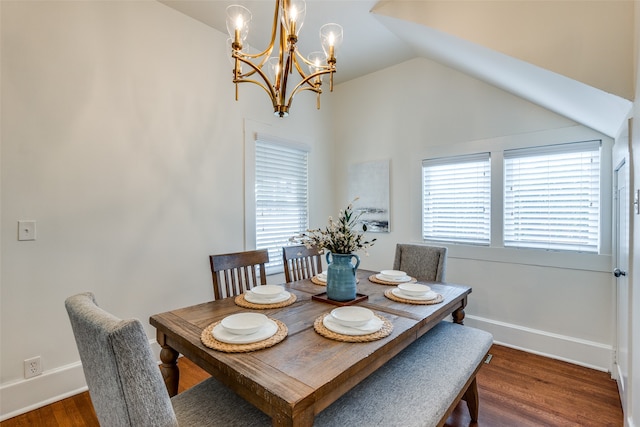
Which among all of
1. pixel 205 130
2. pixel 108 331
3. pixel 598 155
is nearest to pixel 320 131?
pixel 205 130

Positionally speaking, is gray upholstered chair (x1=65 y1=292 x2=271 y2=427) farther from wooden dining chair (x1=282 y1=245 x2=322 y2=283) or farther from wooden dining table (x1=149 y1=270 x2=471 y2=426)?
wooden dining chair (x1=282 y1=245 x2=322 y2=283)

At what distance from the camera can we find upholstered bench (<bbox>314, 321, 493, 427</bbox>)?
1.20 meters

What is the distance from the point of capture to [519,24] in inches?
69.2

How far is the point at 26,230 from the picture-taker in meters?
1.95

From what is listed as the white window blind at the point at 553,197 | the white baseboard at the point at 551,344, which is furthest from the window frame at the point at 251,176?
the white window blind at the point at 553,197

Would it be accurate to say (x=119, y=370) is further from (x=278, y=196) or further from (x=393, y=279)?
(x=278, y=196)

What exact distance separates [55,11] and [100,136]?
32.1 inches

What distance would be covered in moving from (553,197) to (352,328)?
7.66 ft

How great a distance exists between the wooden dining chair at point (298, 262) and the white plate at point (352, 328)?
1.03 m

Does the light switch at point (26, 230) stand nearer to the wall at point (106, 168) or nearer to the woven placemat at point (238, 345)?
the wall at point (106, 168)

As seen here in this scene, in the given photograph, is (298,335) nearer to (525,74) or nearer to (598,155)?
(525,74)

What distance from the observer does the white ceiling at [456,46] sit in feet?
5.19

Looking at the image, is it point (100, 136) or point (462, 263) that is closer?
point (100, 136)

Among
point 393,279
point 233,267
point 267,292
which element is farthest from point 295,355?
point 393,279
